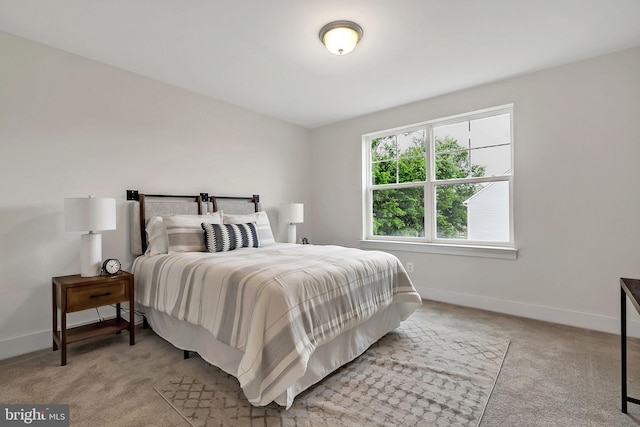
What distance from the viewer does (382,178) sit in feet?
13.9

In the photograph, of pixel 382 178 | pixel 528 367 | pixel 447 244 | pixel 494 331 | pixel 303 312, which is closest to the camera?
pixel 303 312

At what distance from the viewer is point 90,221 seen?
221cm

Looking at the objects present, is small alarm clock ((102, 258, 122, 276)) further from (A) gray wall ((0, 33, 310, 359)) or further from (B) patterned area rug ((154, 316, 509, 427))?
(B) patterned area rug ((154, 316, 509, 427))

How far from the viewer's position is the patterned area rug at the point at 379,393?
154 centimetres

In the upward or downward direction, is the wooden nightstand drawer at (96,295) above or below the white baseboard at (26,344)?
above

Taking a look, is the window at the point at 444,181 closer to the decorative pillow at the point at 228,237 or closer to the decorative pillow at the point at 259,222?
the decorative pillow at the point at 259,222

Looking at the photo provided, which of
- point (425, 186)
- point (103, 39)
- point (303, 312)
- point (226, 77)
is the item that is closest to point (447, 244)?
point (425, 186)

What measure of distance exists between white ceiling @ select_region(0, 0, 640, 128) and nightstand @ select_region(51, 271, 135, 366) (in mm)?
1907

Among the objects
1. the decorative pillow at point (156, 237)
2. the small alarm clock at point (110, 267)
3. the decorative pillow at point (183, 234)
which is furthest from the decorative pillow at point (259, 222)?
the small alarm clock at point (110, 267)

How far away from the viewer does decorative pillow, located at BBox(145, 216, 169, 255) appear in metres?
2.74

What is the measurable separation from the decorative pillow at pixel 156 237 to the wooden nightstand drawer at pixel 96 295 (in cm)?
41

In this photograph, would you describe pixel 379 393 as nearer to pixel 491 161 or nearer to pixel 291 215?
pixel 291 215

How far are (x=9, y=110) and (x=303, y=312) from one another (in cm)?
274

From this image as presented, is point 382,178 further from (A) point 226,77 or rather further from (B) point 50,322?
(B) point 50,322
